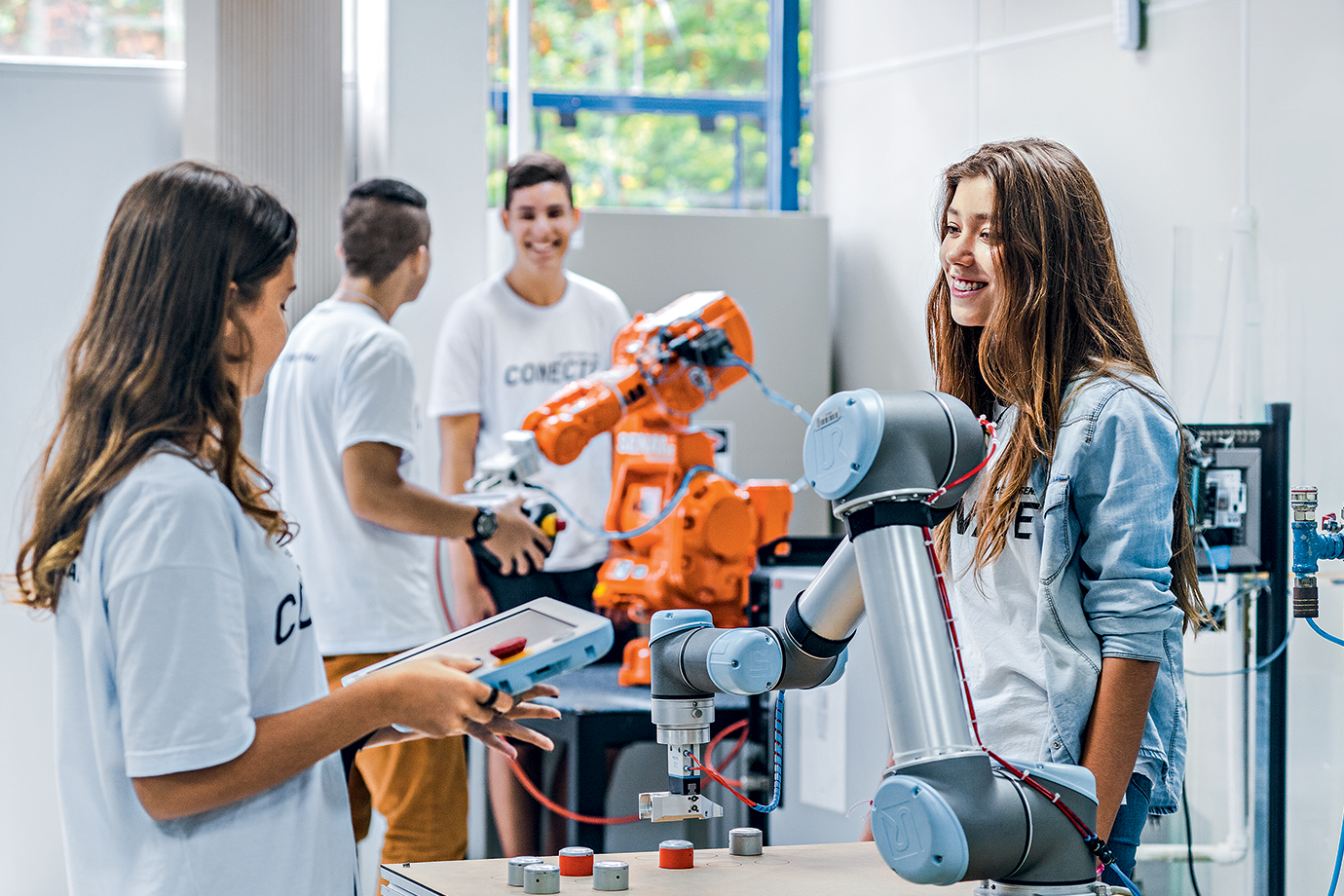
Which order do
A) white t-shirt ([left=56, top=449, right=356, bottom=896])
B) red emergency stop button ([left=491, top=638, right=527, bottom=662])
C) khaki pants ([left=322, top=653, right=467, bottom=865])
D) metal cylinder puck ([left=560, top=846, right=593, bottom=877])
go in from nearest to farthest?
white t-shirt ([left=56, top=449, right=356, bottom=896]) < red emergency stop button ([left=491, top=638, right=527, bottom=662]) < metal cylinder puck ([left=560, top=846, right=593, bottom=877]) < khaki pants ([left=322, top=653, right=467, bottom=865])

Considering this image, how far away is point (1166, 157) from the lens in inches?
111

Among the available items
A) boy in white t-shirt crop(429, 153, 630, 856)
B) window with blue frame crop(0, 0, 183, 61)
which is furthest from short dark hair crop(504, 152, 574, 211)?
window with blue frame crop(0, 0, 183, 61)

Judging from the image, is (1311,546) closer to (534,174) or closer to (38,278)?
(534,174)

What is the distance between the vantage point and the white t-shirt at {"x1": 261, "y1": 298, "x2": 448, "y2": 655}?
2.50 metres

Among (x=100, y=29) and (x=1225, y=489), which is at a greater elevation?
(x=100, y=29)

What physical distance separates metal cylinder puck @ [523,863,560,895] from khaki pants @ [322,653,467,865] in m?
1.29

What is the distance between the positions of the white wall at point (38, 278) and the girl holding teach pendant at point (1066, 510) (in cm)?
276

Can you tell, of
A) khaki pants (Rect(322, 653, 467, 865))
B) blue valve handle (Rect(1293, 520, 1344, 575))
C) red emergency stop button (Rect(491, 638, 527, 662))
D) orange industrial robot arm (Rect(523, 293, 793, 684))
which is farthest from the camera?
orange industrial robot arm (Rect(523, 293, 793, 684))

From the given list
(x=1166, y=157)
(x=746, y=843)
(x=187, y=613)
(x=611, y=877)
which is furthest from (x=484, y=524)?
(x=1166, y=157)

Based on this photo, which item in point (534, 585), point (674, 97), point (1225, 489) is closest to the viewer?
point (1225, 489)

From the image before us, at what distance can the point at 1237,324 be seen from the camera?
8.58 feet

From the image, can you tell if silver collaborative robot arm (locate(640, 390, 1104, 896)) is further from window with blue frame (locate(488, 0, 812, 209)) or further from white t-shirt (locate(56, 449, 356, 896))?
window with blue frame (locate(488, 0, 812, 209))

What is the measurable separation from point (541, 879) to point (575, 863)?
97 mm

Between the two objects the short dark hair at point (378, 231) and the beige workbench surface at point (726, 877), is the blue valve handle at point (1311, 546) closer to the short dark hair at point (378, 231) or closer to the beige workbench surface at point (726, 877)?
the beige workbench surface at point (726, 877)
